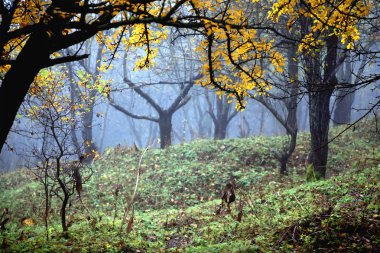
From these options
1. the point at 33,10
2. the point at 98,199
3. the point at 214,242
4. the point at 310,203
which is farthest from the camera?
the point at 98,199

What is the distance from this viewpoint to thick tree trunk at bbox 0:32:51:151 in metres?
4.57

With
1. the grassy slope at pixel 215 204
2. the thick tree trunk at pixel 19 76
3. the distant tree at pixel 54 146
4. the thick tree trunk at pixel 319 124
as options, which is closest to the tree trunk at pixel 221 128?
the grassy slope at pixel 215 204

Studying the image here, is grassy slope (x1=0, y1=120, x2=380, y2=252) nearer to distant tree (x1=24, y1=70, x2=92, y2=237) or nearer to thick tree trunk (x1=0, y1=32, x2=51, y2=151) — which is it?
distant tree (x1=24, y1=70, x2=92, y2=237)

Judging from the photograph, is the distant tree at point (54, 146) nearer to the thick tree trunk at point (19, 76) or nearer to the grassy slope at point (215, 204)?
the grassy slope at point (215, 204)

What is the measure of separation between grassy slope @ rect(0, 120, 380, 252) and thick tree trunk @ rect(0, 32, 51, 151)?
2.19 meters

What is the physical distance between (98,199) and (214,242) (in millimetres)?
6729

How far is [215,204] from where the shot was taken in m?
9.18

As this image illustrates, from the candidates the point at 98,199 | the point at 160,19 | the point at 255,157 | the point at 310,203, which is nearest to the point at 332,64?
A: the point at 310,203

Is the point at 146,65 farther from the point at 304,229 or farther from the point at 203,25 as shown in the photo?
the point at 304,229

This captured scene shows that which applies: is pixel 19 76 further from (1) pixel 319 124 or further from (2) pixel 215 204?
(1) pixel 319 124

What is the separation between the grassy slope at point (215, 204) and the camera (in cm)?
527

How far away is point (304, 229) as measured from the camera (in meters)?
5.33

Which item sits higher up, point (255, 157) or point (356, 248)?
point (255, 157)

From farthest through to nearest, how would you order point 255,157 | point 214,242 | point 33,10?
point 255,157, point 214,242, point 33,10
